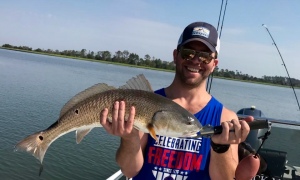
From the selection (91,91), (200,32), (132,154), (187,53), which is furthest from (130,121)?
(200,32)

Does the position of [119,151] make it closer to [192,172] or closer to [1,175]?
[192,172]

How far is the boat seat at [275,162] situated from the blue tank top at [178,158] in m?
2.60

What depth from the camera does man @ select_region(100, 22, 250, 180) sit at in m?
2.77

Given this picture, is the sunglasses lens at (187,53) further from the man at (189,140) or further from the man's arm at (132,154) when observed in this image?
the man's arm at (132,154)

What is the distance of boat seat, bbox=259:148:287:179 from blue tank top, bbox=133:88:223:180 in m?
2.60

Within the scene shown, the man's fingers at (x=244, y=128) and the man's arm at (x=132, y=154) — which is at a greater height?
the man's fingers at (x=244, y=128)

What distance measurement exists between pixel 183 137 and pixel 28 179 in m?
9.53

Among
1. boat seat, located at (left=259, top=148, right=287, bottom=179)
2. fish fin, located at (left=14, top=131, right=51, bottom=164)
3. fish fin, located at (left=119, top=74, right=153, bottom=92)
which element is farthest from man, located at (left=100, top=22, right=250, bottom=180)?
boat seat, located at (left=259, top=148, right=287, bottom=179)

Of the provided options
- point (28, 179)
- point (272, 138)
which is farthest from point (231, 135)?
point (28, 179)

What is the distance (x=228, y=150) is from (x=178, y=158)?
0.42m

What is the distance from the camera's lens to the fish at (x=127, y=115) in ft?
8.89

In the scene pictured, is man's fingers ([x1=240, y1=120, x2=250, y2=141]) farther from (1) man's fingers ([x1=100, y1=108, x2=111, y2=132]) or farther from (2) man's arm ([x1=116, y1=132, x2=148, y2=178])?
(1) man's fingers ([x1=100, y1=108, x2=111, y2=132])

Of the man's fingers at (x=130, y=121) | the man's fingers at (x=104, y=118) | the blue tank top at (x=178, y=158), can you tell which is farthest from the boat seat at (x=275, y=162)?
the man's fingers at (x=104, y=118)

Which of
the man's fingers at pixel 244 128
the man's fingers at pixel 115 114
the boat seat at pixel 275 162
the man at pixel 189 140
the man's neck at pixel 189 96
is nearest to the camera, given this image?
the man's fingers at pixel 244 128
